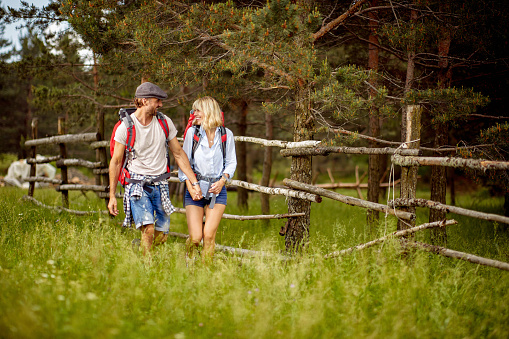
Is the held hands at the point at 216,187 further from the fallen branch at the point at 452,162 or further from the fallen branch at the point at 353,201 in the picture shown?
the fallen branch at the point at 452,162

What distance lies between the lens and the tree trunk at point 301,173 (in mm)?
5148

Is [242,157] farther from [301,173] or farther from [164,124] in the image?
[164,124]

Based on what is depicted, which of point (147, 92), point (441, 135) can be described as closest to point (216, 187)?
point (147, 92)

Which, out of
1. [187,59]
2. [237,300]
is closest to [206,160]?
[237,300]

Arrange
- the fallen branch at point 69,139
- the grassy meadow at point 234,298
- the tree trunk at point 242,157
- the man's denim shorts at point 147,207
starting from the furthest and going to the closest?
the tree trunk at point 242,157
the fallen branch at point 69,139
the man's denim shorts at point 147,207
the grassy meadow at point 234,298

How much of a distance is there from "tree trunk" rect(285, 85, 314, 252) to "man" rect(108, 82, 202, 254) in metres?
1.69

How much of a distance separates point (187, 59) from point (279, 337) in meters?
4.72

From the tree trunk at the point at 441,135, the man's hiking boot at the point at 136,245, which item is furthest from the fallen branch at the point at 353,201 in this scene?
the tree trunk at the point at 441,135

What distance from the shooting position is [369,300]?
3145mm

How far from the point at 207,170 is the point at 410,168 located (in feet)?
7.10

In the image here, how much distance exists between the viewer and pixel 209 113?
4.04 m

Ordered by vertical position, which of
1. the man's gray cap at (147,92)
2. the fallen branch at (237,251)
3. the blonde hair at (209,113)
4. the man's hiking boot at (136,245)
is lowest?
the fallen branch at (237,251)

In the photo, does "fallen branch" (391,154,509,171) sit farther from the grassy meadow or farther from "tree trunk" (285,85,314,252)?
"tree trunk" (285,85,314,252)

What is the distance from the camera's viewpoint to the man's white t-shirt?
13.0 feet
